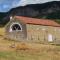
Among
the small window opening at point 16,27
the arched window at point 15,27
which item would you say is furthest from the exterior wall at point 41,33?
the small window opening at point 16,27

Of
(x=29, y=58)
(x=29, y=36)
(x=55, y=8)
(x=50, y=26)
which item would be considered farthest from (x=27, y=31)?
(x=55, y=8)

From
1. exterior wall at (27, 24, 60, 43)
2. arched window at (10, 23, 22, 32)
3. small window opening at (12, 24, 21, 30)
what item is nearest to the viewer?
exterior wall at (27, 24, 60, 43)

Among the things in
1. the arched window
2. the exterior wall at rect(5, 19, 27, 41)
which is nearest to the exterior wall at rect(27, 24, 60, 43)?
the exterior wall at rect(5, 19, 27, 41)

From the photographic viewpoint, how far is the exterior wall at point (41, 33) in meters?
47.9

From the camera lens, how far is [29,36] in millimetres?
47875

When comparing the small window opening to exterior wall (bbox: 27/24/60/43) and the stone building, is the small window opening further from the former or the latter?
exterior wall (bbox: 27/24/60/43)

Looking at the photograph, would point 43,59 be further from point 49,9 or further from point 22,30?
point 49,9

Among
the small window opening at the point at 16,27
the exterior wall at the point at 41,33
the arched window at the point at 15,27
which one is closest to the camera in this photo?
the exterior wall at the point at 41,33

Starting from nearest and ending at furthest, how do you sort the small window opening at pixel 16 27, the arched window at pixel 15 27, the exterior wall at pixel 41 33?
the exterior wall at pixel 41 33
the arched window at pixel 15 27
the small window opening at pixel 16 27

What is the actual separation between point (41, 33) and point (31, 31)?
1.77 metres

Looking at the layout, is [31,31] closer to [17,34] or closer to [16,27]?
[17,34]

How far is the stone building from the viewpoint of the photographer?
4788 cm

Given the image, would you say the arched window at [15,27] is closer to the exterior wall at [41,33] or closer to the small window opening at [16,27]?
the small window opening at [16,27]

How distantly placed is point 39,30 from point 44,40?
1841mm
